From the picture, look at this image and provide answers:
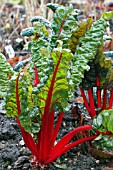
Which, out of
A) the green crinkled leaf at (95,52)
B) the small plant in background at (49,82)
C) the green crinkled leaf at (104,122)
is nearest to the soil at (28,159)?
the small plant in background at (49,82)

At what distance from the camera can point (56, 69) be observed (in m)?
1.65

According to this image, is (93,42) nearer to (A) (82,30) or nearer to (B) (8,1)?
(A) (82,30)

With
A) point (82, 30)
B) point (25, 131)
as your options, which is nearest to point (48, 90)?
point (25, 131)

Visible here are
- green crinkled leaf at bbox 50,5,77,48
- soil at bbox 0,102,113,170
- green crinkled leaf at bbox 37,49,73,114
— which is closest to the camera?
green crinkled leaf at bbox 37,49,73,114

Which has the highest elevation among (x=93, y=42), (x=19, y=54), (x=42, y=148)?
(x=93, y=42)

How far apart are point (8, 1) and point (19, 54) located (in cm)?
247

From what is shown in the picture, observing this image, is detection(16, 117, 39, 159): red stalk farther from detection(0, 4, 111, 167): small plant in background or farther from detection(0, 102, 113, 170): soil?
detection(0, 102, 113, 170): soil

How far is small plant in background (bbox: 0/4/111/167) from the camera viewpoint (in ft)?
5.51

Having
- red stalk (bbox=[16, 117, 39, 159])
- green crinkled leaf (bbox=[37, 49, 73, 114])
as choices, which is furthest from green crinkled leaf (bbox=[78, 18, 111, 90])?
red stalk (bbox=[16, 117, 39, 159])

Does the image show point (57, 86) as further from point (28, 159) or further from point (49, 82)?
point (28, 159)

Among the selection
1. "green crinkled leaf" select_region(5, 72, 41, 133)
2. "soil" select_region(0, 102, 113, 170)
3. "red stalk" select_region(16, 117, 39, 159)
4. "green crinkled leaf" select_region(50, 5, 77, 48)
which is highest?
"green crinkled leaf" select_region(50, 5, 77, 48)

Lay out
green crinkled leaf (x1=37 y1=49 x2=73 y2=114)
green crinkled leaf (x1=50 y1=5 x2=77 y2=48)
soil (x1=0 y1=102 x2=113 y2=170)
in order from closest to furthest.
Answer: green crinkled leaf (x1=37 y1=49 x2=73 y2=114)
green crinkled leaf (x1=50 y1=5 x2=77 y2=48)
soil (x1=0 y1=102 x2=113 y2=170)

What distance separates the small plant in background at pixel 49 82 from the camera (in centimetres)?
168

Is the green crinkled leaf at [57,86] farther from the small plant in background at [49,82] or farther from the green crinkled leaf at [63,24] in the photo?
the green crinkled leaf at [63,24]
